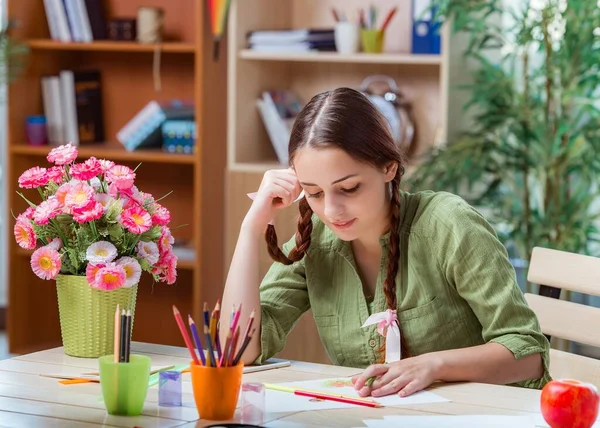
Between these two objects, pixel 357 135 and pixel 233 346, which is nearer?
pixel 233 346

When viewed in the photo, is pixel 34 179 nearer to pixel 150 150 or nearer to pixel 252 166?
pixel 252 166

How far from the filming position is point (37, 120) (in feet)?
13.6

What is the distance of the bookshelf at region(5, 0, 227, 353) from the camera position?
13.1 ft

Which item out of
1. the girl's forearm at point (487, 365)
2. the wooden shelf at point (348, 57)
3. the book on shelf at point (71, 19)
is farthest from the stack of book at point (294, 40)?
the girl's forearm at point (487, 365)

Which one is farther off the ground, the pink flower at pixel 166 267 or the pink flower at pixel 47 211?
the pink flower at pixel 47 211

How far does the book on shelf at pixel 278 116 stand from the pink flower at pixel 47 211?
6.57 ft

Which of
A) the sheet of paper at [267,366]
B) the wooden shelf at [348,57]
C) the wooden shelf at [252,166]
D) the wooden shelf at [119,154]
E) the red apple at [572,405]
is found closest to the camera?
the red apple at [572,405]

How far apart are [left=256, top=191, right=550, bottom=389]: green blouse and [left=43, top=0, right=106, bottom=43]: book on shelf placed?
7.47ft

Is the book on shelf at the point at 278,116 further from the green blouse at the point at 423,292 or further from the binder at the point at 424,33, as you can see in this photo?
the green blouse at the point at 423,292

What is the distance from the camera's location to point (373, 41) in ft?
12.2

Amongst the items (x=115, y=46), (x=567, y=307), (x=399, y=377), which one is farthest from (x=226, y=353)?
(x=115, y=46)

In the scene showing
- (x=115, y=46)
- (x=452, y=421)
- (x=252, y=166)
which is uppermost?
(x=115, y=46)

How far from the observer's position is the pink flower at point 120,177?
1.92 m

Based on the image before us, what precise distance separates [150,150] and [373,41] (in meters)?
0.97
